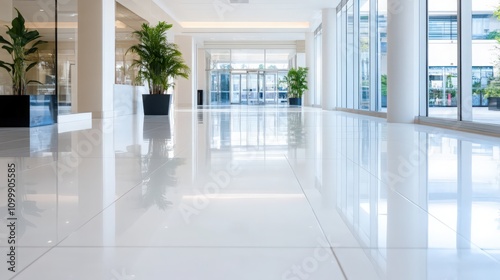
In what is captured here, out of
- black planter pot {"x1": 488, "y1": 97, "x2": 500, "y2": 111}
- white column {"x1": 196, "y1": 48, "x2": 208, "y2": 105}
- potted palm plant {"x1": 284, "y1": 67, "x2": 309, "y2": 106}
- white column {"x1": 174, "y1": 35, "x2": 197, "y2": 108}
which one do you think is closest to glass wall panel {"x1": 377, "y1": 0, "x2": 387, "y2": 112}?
black planter pot {"x1": 488, "y1": 97, "x2": 500, "y2": 111}

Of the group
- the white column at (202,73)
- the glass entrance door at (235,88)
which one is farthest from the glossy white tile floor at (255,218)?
the glass entrance door at (235,88)

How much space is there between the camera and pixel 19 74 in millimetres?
9219

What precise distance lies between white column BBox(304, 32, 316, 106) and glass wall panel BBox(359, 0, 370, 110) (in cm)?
1025

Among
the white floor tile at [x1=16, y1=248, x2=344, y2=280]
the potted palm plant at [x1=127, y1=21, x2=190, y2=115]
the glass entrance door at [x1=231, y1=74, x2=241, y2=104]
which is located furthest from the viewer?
the glass entrance door at [x1=231, y1=74, x2=241, y2=104]

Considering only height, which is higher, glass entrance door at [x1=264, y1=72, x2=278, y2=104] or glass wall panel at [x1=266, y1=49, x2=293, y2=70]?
glass wall panel at [x1=266, y1=49, x2=293, y2=70]

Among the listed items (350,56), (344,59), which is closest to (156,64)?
(350,56)

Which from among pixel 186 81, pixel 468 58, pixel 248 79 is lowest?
pixel 468 58

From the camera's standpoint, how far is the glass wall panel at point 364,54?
15.7 meters

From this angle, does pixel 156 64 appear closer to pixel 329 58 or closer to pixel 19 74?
pixel 329 58

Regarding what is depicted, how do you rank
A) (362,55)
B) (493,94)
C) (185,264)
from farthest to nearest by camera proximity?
(362,55) < (493,94) < (185,264)

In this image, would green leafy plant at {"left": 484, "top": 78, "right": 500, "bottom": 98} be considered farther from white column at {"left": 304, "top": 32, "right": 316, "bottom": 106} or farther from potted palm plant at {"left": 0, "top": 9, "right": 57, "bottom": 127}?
white column at {"left": 304, "top": 32, "right": 316, "bottom": 106}

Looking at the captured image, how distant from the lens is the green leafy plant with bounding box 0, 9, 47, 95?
9047mm

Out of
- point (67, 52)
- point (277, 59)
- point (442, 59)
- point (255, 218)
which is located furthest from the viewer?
point (277, 59)

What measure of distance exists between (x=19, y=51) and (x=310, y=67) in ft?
66.2
